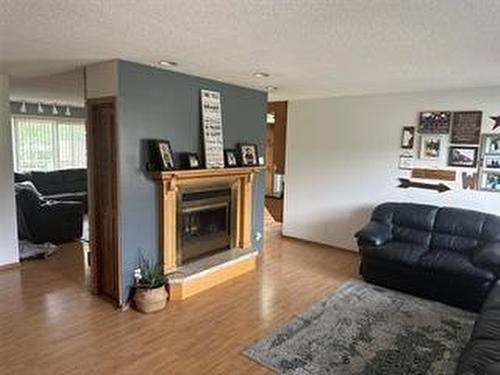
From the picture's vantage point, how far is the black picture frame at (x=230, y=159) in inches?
172

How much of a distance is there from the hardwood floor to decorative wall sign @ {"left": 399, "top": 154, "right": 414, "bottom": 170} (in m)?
1.55

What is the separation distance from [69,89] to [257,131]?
110 inches

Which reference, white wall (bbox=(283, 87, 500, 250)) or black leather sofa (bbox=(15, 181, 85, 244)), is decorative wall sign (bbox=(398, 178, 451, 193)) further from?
black leather sofa (bbox=(15, 181, 85, 244))

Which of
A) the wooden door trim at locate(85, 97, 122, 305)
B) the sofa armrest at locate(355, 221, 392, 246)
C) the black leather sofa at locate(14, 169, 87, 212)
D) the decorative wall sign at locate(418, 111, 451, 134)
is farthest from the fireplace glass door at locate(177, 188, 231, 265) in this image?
the black leather sofa at locate(14, 169, 87, 212)

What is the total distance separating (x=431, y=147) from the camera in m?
4.68

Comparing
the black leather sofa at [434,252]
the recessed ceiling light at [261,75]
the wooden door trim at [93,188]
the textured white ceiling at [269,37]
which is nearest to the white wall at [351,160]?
the black leather sofa at [434,252]

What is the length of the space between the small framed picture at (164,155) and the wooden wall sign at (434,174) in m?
3.21

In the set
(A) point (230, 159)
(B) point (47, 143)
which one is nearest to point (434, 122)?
(A) point (230, 159)

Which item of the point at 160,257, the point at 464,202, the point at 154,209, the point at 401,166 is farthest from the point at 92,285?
the point at 464,202

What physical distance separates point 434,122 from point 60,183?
23.2 ft

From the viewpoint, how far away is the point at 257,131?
4941 mm

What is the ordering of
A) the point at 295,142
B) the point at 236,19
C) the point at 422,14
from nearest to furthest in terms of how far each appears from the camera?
the point at 422,14
the point at 236,19
the point at 295,142

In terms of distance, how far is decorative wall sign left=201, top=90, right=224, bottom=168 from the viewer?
13.3ft

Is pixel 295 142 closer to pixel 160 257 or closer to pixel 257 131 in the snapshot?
pixel 257 131
